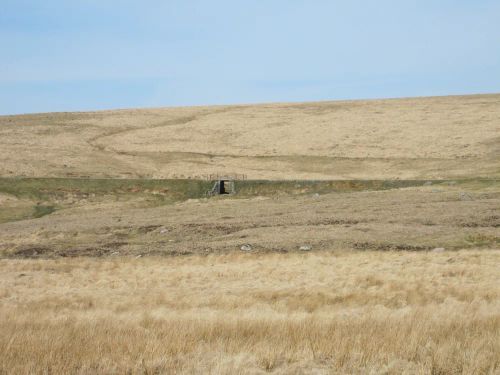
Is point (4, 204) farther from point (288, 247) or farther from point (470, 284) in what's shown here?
point (470, 284)

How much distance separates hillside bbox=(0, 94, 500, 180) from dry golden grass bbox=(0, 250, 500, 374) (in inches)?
1515

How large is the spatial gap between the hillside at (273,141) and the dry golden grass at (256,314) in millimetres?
38478

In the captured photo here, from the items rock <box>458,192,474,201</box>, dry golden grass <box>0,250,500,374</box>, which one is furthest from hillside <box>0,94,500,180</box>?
dry golden grass <box>0,250,500,374</box>

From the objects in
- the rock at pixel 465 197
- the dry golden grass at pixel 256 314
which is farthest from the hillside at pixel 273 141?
the dry golden grass at pixel 256 314

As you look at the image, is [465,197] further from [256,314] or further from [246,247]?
[256,314]

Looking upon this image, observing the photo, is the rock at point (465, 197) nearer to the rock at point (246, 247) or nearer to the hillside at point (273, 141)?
the hillside at point (273, 141)

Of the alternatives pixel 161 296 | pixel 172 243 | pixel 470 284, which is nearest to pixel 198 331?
pixel 161 296

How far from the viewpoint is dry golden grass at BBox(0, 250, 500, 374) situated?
802cm

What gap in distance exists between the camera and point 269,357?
8.20 meters

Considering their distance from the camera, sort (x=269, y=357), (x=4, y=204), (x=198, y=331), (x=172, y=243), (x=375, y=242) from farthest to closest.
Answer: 1. (x=4, y=204)
2. (x=172, y=243)
3. (x=375, y=242)
4. (x=198, y=331)
5. (x=269, y=357)

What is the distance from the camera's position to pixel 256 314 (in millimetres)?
13469

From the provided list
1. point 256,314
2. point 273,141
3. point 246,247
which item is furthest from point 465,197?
point 273,141

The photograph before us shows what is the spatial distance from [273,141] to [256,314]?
250 feet

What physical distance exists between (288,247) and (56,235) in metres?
16.0
